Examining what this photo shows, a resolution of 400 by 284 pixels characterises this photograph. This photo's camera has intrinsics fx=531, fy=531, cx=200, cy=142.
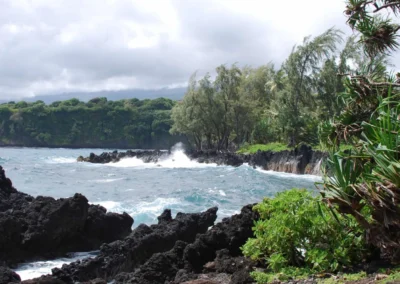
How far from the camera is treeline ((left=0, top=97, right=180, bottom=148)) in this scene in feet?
419

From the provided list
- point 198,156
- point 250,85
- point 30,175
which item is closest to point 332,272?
point 30,175

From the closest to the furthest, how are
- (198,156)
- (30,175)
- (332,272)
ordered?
(332,272) → (30,175) → (198,156)

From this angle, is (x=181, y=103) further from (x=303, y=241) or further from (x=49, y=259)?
(x=303, y=241)

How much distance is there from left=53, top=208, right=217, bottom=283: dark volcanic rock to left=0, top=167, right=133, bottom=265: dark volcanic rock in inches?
76.2

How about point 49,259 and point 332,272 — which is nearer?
point 332,272

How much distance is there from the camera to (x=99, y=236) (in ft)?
46.1

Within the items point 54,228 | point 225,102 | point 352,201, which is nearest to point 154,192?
point 54,228

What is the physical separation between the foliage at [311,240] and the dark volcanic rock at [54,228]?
6.35 meters

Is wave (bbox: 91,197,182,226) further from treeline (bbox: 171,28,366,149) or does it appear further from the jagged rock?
treeline (bbox: 171,28,366,149)

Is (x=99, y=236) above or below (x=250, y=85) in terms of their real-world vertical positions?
below

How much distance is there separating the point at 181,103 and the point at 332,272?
54438 millimetres

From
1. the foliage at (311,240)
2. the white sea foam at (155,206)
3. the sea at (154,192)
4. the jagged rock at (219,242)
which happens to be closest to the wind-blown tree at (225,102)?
the sea at (154,192)

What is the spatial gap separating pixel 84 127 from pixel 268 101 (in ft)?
259

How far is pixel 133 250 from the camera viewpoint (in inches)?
429
